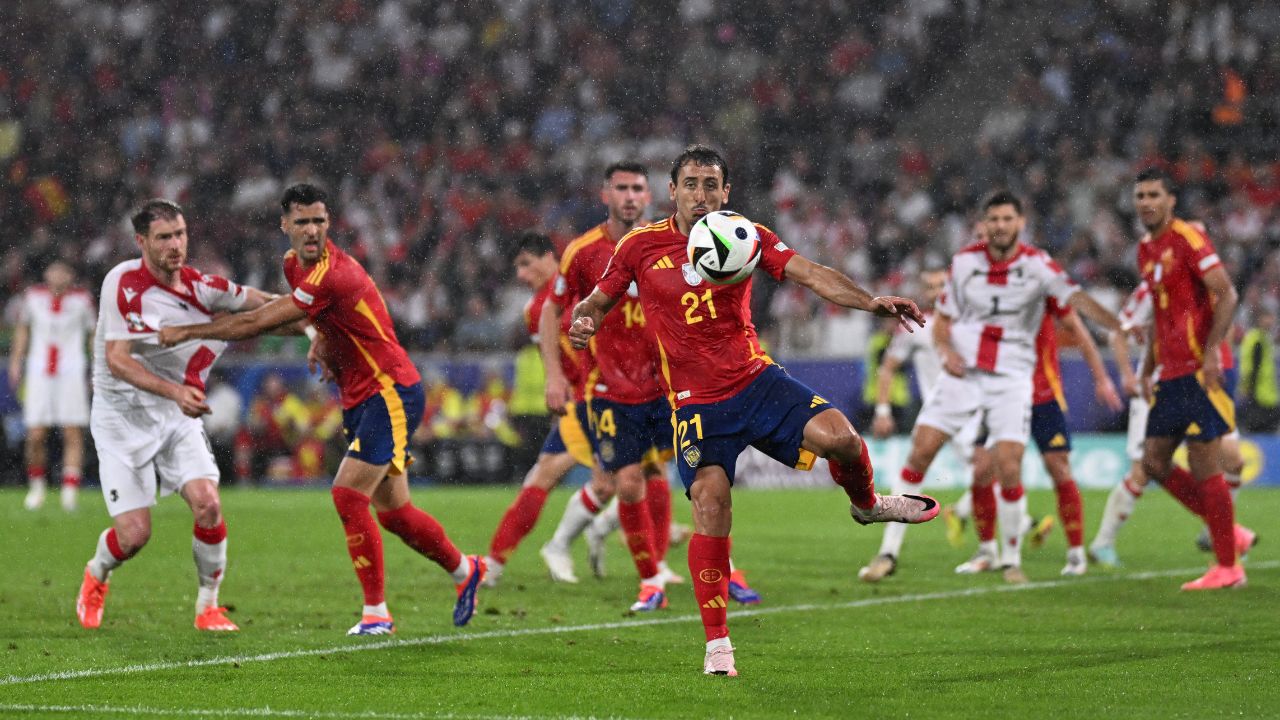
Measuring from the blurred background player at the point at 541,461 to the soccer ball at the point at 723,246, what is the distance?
4.03 m

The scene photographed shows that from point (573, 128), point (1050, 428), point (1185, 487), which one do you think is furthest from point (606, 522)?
point (573, 128)

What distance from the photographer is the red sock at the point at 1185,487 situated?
11508 millimetres

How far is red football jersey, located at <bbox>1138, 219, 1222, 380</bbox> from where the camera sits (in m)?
10.8

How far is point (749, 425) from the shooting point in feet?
24.2

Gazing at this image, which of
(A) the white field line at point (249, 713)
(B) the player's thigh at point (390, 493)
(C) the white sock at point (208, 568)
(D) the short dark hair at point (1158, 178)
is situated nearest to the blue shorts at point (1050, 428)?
(D) the short dark hair at point (1158, 178)

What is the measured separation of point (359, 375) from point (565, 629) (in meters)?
1.73

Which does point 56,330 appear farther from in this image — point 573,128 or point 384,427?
point 573,128

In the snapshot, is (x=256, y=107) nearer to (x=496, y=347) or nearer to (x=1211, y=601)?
(x=496, y=347)

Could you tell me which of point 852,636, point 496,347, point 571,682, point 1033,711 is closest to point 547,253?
point 852,636

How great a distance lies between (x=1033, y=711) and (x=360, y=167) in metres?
23.6

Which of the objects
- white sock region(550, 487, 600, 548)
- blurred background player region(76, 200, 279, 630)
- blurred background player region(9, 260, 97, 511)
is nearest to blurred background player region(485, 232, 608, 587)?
white sock region(550, 487, 600, 548)

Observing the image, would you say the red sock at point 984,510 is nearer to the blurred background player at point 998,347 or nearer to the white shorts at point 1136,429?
the blurred background player at point 998,347

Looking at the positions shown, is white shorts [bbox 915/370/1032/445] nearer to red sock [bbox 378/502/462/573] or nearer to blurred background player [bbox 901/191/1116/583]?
blurred background player [bbox 901/191/1116/583]

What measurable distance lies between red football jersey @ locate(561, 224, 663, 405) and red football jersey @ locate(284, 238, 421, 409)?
1.59m
